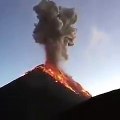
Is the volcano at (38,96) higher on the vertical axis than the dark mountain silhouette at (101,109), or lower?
higher

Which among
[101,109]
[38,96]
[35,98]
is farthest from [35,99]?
[101,109]

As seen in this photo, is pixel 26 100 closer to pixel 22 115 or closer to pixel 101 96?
pixel 22 115

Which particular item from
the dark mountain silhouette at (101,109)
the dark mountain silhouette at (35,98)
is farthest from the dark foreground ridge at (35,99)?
the dark mountain silhouette at (101,109)

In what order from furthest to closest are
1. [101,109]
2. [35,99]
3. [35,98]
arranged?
[35,98] → [35,99] → [101,109]

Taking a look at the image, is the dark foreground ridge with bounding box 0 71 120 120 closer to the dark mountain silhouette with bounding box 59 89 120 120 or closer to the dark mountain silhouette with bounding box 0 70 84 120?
the dark mountain silhouette with bounding box 0 70 84 120

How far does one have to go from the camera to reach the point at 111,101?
119 ft

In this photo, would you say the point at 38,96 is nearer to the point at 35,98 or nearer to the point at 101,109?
the point at 35,98

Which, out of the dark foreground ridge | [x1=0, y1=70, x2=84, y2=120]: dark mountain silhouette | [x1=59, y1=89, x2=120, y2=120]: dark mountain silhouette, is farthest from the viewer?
[x1=0, y1=70, x2=84, y2=120]: dark mountain silhouette

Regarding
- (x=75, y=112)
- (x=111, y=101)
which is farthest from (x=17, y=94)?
(x=111, y=101)

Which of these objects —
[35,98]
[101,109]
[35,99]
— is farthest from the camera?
[35,98]

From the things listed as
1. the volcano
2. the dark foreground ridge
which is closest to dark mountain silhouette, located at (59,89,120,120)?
the dark foreground ridge

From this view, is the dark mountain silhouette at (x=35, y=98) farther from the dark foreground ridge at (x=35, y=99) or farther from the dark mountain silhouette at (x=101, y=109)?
the dark mountain silhouette at (x=101, y=109)

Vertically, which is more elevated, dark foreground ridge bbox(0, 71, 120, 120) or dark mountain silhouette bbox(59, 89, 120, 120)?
dark foreground ridge bbox(0, 71, 120, 120)

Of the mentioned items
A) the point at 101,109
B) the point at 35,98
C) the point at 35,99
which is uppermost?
the point at 35,98
